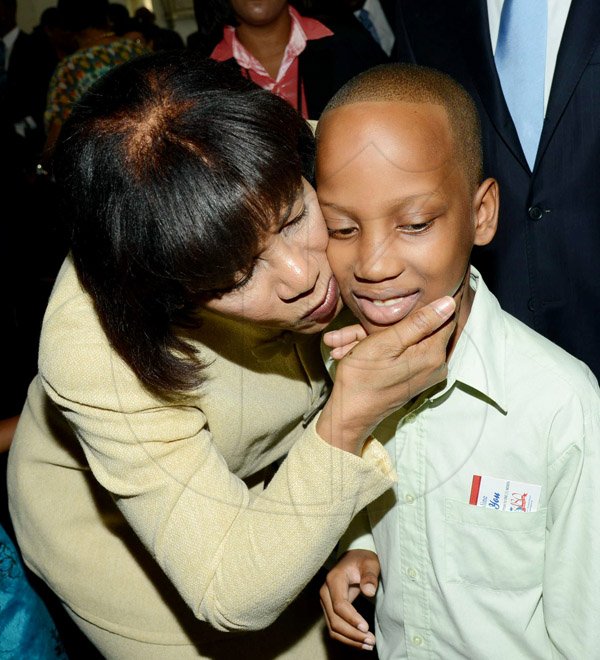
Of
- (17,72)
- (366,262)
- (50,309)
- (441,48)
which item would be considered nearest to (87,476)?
(50,309)

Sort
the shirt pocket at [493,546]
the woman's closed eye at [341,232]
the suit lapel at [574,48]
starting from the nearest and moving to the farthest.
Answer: the woman's closed eye at [341,232] → the shirt pocket at [493,546] → the suit lapel at [574,48]

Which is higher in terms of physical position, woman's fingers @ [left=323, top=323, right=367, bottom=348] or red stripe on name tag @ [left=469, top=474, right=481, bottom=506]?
woman's fingers @ [left=323, top=323, right=367, bottom=348]

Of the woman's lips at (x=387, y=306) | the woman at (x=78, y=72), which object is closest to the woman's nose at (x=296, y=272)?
the woman's lips at (x=387, y=306)

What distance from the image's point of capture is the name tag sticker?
1098 millimetres

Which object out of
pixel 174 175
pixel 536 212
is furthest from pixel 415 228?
pixel 536 212

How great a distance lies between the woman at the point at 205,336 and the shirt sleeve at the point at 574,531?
21 cm

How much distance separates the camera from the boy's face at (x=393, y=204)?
3.12 feet

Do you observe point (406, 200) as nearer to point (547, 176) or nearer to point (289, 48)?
point (547, 176)

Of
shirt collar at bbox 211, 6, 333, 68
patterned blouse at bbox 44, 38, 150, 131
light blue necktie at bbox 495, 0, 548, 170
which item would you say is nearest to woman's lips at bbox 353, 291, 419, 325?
light blue necktie at bbox 495, 0, 548, 170

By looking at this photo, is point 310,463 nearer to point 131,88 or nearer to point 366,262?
point 366,262

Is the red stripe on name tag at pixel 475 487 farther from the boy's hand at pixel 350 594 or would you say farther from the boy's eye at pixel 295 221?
the boy's eye at pixel 295 221

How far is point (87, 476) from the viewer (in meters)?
1.40

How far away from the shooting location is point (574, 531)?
105 cm

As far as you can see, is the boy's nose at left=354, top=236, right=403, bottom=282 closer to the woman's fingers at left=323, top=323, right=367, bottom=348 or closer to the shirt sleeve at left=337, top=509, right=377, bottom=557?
the woman's fingers at left=323, top=323, right=367, bottom=348
